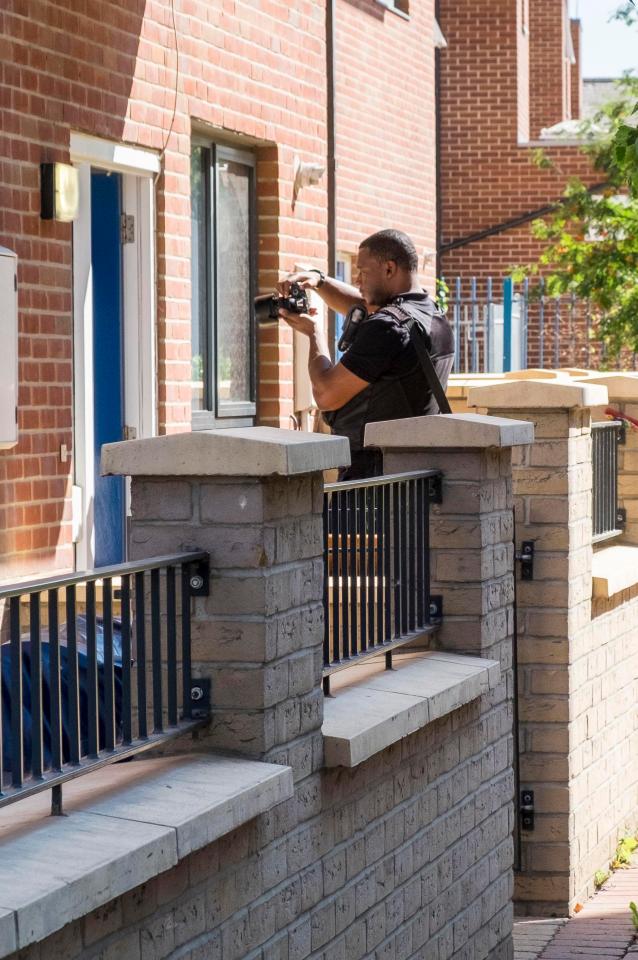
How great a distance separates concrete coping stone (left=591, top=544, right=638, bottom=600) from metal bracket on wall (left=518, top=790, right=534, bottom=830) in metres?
0.98

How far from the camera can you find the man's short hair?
609 cm

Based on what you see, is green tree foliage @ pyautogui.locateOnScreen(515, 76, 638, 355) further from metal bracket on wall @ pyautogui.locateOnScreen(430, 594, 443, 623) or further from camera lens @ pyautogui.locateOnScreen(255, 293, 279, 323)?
metal bracket on wall @ pyautogui.locateOnScreen(430, 594, 443, 623)

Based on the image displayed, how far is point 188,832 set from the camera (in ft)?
11.3

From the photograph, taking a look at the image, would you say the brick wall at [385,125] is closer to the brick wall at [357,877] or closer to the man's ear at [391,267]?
the man's ear at [391,267]

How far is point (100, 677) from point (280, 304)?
7.29 feet

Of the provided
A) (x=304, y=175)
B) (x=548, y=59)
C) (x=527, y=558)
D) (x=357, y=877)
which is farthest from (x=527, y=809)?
(x=548, y=59)

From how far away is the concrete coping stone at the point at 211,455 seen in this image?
3.89m

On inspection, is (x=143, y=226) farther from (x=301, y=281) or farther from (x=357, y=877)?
(x=357, y=877)

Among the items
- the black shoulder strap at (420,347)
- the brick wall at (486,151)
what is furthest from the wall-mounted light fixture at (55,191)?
the brick wall at (486,151)

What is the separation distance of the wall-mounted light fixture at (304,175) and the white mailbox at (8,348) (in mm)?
3627

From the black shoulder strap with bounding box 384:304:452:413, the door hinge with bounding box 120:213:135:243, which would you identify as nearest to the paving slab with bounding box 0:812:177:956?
the black shoulder strap with bounding box 384:304:452:413

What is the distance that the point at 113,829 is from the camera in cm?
333

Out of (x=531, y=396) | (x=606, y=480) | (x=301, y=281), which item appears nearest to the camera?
(x=301, y=281)

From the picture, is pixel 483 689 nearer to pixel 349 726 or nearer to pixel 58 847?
pixel 349 726
